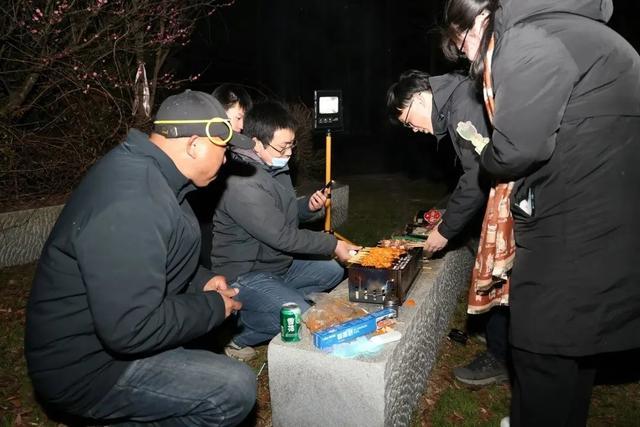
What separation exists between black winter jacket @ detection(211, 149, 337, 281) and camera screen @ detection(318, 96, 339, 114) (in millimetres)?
1666

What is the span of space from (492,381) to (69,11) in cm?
703

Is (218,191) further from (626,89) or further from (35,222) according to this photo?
(35,222)

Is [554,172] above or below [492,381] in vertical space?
above

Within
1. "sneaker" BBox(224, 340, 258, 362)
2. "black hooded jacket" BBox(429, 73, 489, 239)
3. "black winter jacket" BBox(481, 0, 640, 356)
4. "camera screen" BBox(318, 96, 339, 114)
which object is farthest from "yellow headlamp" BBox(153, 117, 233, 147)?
"camera screen" BBox(318, 96, 339, 114)

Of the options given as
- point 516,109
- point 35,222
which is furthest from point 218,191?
point 35,222

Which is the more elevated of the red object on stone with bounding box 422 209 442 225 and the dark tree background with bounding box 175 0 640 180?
the dark tree background with bounding box 175 0 640 180

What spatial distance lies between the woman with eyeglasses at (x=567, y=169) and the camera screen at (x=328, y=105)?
127 inches

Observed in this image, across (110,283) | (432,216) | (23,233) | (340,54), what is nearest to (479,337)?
(432,216)

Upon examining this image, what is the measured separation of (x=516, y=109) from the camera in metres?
1.77

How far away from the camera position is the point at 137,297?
185cm

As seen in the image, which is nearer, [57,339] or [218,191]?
[57,339]

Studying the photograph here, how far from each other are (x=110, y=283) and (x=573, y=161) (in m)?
1.85

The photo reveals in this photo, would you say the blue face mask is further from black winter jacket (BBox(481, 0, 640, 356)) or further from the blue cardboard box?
black winter jacket (BBox(481, 0, 640, 356))

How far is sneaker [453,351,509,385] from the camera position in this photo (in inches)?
141
